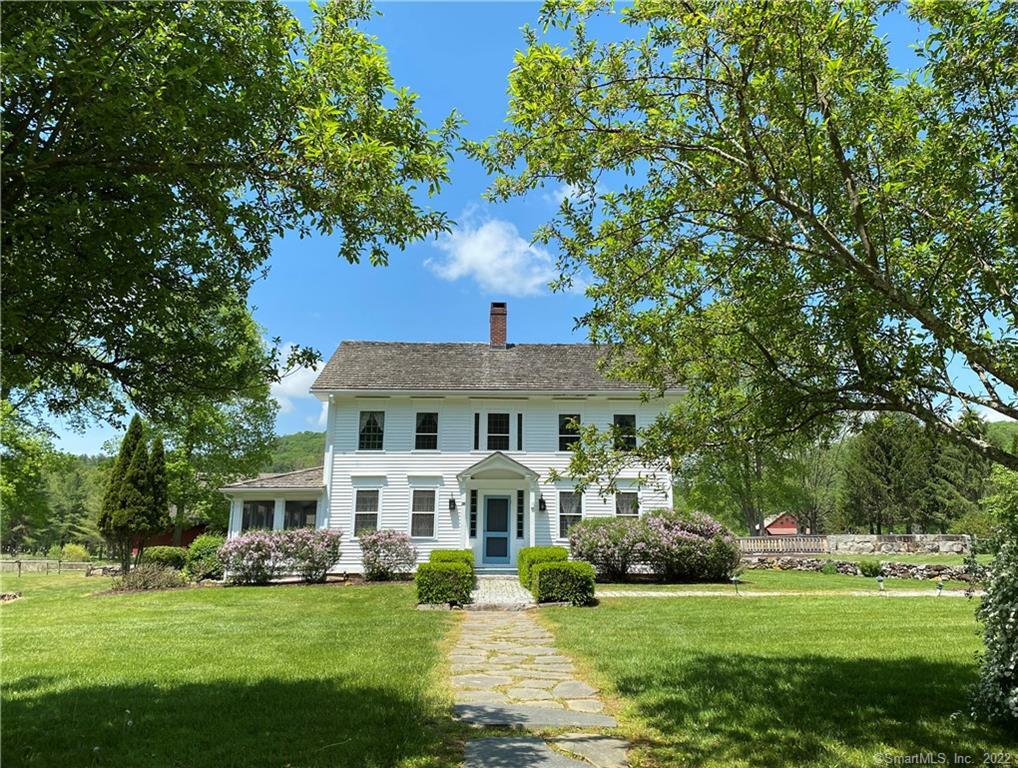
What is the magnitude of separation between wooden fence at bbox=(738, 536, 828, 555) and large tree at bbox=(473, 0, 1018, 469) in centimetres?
2748

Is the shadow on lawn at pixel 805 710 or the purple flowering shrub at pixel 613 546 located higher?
the purple flowering shrub at pixel 613 546

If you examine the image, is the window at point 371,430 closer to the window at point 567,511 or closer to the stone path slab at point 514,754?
the window at point 567,511

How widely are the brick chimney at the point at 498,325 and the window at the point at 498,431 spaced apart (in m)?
3.44

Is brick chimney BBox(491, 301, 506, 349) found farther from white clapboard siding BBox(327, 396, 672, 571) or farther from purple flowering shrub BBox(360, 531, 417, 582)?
purple flowering shrub BBox(360, 531, 417, 582)

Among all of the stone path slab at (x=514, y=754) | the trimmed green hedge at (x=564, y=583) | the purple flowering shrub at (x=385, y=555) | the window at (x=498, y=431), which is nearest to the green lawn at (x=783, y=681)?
the stone path slab at (x=514, y=754)

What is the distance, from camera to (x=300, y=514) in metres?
21.8

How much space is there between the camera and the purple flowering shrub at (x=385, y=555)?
19234 millimetres

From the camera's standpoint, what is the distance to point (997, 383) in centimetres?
500

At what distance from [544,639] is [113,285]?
7591mm

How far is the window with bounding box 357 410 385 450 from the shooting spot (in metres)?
21.7

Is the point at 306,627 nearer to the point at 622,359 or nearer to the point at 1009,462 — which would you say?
the point at 622,359

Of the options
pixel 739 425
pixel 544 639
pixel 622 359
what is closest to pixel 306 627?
pixel 544 639

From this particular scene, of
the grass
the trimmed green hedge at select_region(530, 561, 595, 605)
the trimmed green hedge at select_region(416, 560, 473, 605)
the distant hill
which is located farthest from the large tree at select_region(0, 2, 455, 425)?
the distant hill

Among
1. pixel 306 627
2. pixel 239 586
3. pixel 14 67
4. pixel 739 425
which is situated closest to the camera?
pixel 14 67
